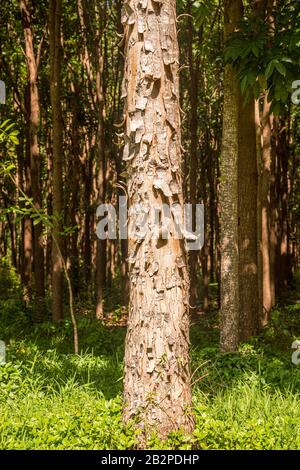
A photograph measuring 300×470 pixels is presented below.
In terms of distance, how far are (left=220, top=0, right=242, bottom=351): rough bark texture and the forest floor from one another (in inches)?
14.1

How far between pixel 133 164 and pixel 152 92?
52 centimetres

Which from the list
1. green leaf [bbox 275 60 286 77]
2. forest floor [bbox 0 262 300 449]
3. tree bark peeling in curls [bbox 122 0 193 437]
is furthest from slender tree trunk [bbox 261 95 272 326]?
tree bark peeling in curls [bbox 122 0 193 437]

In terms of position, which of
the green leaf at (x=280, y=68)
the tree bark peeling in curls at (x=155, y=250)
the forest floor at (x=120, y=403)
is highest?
the green leaf at (x=280, y=68)

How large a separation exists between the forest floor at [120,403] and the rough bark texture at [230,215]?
1.18 feet

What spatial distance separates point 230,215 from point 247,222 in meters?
0.79

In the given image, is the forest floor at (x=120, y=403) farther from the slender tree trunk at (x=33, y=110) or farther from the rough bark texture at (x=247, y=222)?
→ the slender tree trunk at (x=33, y=110)

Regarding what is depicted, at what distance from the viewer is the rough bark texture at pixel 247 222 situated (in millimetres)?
8641

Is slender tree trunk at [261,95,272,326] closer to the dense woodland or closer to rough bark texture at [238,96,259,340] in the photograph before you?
the dense woodland

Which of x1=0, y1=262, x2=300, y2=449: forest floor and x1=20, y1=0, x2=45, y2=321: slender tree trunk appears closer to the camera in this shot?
x1=0, y1=262, x2=300, y2=449: forest floor

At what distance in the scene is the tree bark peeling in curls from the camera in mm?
4348

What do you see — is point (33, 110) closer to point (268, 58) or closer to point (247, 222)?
point (247, 222)

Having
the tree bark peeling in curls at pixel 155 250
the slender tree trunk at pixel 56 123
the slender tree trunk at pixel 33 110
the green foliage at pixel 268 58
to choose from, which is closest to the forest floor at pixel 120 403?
the tree bark peeling in curls at pixel 155 250

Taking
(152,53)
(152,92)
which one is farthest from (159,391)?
(152,53)
